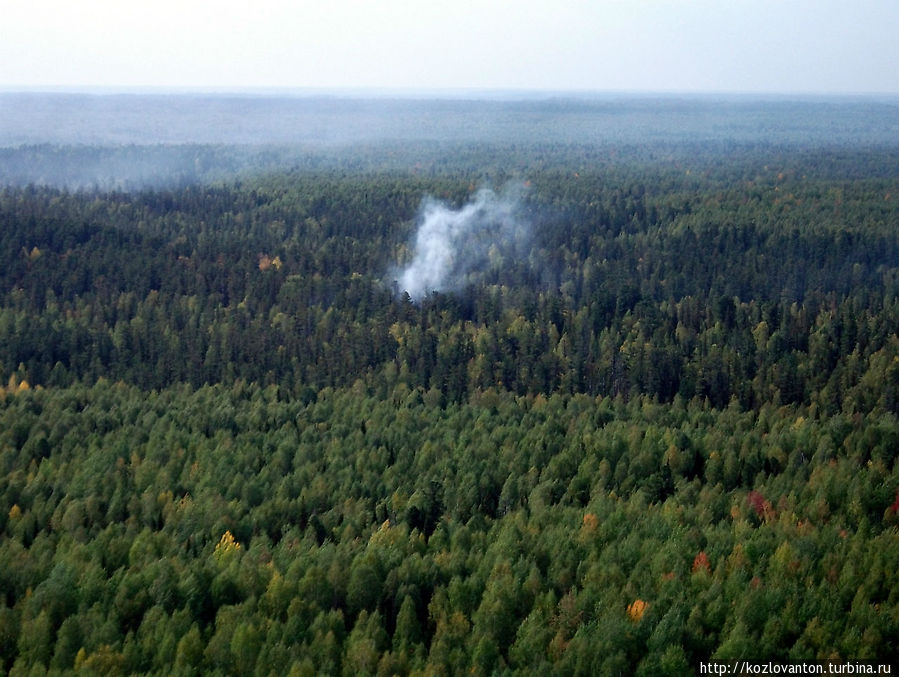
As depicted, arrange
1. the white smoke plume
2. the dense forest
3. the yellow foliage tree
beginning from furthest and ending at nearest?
the white smoke plume → the yellow foliage tree → the dense forest

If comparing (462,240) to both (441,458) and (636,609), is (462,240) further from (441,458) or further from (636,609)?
(636,609)

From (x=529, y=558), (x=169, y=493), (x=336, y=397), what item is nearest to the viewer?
(x=529, y=558)

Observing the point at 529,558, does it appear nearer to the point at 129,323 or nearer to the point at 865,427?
the point at 865,427

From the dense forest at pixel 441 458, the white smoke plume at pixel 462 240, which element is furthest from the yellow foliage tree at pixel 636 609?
the white smoke plume at pixel 462 240

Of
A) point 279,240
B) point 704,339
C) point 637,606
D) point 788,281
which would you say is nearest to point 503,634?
point 637,606

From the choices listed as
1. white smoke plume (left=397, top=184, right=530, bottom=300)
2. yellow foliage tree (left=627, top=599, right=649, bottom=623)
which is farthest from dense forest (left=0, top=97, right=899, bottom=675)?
white smoke plume (left=397, top=184, right=530, bottom=300)

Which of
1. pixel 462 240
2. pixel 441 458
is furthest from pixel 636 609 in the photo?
pixel 462 240

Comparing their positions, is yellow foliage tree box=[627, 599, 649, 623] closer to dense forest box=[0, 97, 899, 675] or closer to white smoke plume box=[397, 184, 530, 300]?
dense forest box=[0, 97, 899, 675]
